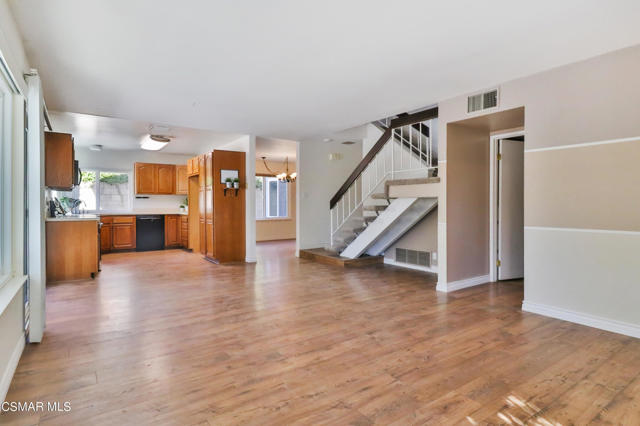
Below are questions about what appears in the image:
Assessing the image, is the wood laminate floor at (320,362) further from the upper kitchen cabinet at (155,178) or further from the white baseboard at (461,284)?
the upper kitchen cabinet at (155,178)

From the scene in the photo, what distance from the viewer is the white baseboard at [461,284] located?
4.57 m

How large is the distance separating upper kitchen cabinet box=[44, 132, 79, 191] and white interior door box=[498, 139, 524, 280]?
6248 mm

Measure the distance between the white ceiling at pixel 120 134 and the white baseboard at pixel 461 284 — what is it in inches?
189

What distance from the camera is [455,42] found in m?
2.92

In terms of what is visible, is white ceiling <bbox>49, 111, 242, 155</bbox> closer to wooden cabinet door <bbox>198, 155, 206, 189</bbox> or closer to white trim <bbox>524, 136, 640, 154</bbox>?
wooden cabinet door <bbox>198, 155, 206, 189</bbox>

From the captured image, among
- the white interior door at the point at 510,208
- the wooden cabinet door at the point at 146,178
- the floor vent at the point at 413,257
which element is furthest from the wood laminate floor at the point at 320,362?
the wooden cabinet door at the point at 146,178

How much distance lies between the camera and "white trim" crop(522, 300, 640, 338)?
3.07m

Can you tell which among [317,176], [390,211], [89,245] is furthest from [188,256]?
[390,211]

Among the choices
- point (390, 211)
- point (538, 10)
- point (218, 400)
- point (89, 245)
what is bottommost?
point (218, 400)

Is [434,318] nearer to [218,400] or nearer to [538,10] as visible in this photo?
[218,400]

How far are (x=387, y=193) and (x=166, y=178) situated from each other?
6.27 meters

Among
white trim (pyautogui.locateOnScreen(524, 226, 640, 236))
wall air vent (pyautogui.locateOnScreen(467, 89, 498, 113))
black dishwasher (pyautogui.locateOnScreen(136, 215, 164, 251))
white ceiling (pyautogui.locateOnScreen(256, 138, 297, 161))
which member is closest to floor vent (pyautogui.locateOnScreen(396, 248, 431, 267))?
white trim (pyautogui.locateOnScreen(524, 226, 640, 236))

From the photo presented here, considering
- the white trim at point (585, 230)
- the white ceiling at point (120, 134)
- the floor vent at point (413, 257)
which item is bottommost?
the floor vent at point (413, 257)

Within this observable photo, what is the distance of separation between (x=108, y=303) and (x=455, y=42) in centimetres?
460
